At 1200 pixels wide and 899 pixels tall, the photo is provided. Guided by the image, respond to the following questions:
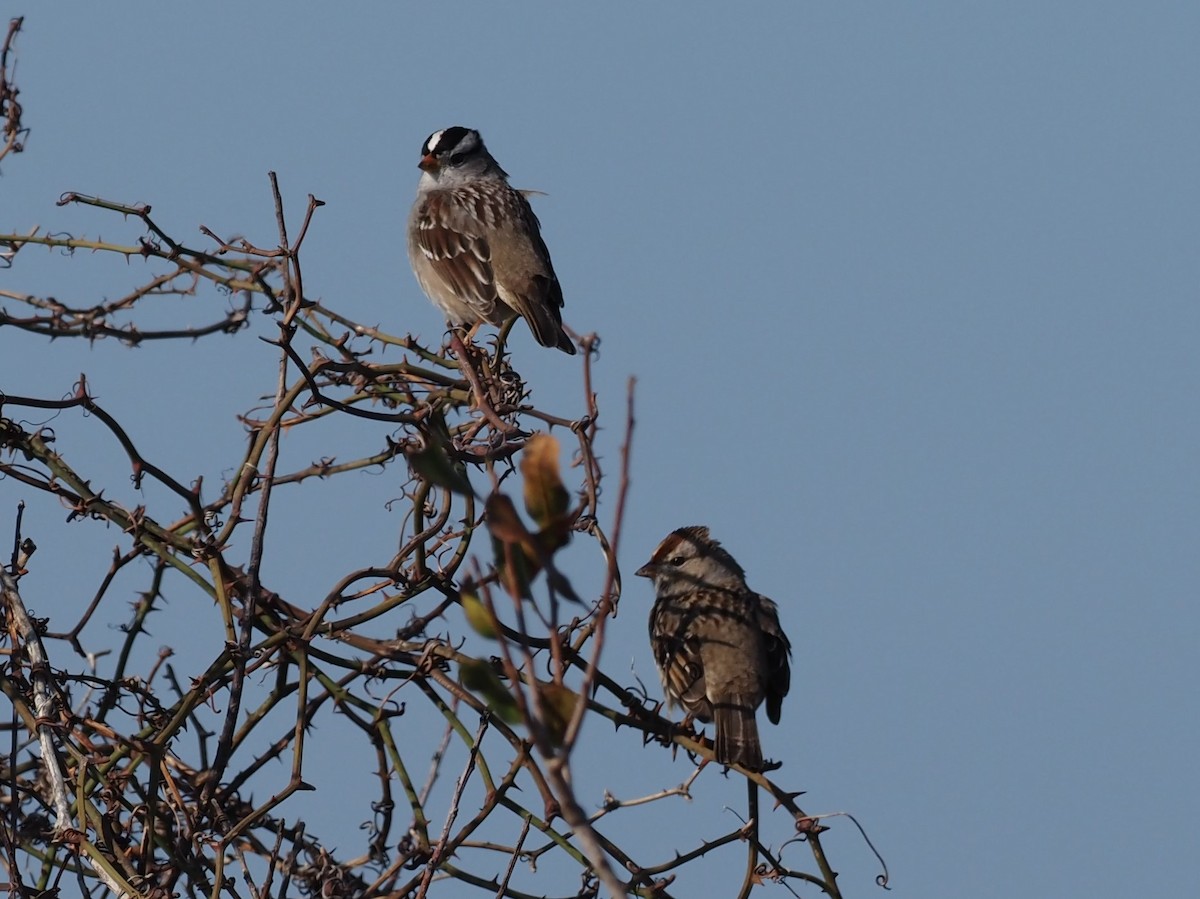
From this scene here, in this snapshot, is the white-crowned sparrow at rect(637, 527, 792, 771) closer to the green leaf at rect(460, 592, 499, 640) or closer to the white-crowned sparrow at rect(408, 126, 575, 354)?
the white-crowned sparrow at rect(408, 126, 575, 354)

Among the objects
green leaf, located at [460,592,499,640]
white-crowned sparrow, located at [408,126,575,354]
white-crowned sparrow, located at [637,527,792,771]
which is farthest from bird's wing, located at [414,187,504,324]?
green leaf, located at [460,592,499,640]

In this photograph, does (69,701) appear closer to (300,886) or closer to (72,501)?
(72,501)

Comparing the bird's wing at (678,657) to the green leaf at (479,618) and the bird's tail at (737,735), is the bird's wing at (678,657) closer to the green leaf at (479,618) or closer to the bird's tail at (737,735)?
the bird's tail at (737,735)

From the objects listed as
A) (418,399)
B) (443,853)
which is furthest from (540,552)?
(418,399)

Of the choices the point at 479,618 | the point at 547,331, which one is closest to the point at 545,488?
the point at 479,618

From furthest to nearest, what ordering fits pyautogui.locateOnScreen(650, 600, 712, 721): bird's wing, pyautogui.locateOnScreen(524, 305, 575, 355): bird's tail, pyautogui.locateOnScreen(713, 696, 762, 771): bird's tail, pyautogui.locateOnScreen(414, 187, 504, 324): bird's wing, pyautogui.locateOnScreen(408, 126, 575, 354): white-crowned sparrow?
1. pyautogui.locateOnScreen(414, 187, 504, 324): bird's wing
2. pyautogui.locateOnScreen(408, 126, 575, 354): white-crowned sparrow
3. pyautogui.locateOnScreen(524, 305, 575, 355): bird's tail
4. pyautogui.locateOnScreen(650, 600, 712, 721): bird's wing
5. pyautogui.locateOnScreen(713, 696, 762, 771): bird's tail

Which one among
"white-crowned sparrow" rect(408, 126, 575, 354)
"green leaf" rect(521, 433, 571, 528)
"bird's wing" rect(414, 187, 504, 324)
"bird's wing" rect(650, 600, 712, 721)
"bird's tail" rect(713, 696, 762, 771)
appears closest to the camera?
"green leaf" rect(521, 433, 571, 528)

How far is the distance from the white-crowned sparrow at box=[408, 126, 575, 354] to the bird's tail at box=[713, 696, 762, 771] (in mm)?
2327

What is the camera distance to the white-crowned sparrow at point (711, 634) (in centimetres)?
448

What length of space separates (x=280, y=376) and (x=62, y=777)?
3.09 ft

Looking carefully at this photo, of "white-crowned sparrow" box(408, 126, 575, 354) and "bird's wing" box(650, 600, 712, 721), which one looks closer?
"bird's wing" box(650, 600, 712, 721)

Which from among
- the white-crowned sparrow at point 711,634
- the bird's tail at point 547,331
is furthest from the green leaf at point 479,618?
Result: the bird's tail at point 547,331

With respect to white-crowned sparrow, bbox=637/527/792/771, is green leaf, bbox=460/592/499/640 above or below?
below

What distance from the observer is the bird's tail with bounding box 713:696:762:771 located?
3775 mm
